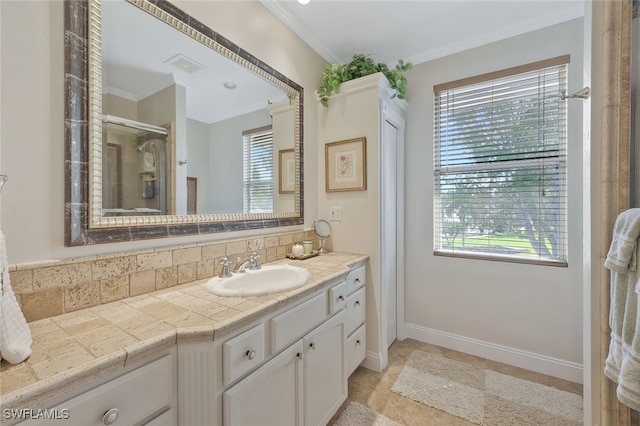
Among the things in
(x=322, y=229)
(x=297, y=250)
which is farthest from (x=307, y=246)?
(x=322, y=229)

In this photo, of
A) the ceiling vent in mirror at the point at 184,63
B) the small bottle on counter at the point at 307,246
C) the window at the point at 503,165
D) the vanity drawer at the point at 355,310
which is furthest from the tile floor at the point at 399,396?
the ceiling vent in mirror at the point at 184,63

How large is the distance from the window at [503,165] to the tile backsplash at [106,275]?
191 cm

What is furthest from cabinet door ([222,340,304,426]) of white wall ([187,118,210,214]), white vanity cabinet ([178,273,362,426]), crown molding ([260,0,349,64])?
crown molding ([260,0,349,64])

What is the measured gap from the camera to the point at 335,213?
7.09 feet

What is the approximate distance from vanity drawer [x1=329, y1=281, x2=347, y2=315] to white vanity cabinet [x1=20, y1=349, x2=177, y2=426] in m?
0.79

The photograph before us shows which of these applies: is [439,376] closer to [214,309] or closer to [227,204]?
[214,309]

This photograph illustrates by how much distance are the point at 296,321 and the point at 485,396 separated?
151 cm

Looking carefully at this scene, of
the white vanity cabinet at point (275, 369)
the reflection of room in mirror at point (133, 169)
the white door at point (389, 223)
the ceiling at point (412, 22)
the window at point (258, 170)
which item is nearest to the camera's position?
the white vanity cabinet at point (275, 369)

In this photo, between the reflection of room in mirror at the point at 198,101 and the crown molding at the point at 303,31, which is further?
the crown molding at the point at 303,31

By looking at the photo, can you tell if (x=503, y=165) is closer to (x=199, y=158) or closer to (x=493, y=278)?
(x=493, y=278)

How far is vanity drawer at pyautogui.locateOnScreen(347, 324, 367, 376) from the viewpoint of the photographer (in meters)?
1.73

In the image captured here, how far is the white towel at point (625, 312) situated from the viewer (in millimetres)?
827

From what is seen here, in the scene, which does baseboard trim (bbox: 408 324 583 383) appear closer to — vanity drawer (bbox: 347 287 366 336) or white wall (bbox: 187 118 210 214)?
vanity drawer (bbox: 347 287 366 336)

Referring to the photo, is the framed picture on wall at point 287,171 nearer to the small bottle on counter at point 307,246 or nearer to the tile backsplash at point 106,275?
the small bottle on counter at point 307,246
